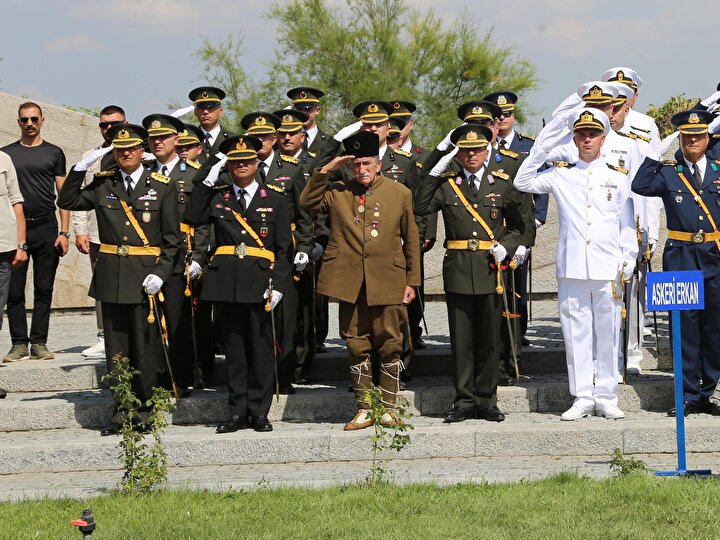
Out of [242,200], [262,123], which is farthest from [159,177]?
[262,123]

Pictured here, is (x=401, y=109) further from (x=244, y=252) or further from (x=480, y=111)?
(x=244, y=252)

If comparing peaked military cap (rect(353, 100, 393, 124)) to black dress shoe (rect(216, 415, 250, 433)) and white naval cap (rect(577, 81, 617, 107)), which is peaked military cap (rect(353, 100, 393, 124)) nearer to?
white naval cap (rect(577, 81, 617, 107))

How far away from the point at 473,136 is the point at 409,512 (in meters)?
3.40

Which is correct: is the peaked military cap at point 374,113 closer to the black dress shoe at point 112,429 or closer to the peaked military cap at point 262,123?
the peaked military cap at point 262,123

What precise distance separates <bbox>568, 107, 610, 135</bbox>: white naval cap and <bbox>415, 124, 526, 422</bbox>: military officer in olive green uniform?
650 millimetres

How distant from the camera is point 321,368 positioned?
1062 cm

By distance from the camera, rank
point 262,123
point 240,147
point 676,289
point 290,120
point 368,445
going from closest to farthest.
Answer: point 676,289 → point 368,445 → point 240,147 → point 262,123 → point 290,120

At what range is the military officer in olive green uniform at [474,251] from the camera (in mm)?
9336

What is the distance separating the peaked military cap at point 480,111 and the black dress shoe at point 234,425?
9.82 feet

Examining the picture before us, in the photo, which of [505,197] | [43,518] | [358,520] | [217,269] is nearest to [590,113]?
[505,197]

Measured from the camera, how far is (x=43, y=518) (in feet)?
23.4

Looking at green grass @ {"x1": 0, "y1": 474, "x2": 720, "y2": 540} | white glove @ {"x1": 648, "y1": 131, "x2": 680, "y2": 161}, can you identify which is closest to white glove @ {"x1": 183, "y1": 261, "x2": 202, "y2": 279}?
green grass @ {"x1": 0, "y1": 474, "x2": 720, "y2": 540}

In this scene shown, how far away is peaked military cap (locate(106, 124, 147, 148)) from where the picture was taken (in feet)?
30.6

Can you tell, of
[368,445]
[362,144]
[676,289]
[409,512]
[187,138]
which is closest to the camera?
[409,512]
